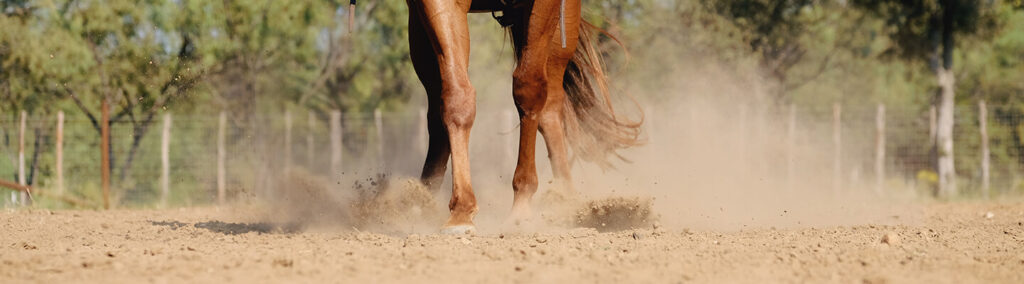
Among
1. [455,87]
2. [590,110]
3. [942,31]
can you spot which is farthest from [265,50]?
[455,87]

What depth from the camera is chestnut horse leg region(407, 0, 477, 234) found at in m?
5.10

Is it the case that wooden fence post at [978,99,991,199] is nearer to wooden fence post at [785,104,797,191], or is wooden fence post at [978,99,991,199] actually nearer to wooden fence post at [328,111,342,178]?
wooden fence post at [785,104,797,191]

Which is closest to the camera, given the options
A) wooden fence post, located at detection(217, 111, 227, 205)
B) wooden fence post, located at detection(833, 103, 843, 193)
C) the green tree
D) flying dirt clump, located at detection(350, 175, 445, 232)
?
flying dirt clump, located at detection(350, 175, 445, 232)

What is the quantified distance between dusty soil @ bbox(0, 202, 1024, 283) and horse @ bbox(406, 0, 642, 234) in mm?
572

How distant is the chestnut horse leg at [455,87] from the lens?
5.10 meters

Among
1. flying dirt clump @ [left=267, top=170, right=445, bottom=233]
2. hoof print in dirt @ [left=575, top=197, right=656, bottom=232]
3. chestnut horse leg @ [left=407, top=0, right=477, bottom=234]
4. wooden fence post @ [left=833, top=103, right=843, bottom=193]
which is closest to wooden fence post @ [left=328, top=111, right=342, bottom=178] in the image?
wooden fence post @ [left=833, top=103, right=843, bottom=193]

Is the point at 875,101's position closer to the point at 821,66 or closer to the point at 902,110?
the point at 821,66

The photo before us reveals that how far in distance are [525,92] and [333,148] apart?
1380 centimetres

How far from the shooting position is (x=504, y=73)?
79.4 ft

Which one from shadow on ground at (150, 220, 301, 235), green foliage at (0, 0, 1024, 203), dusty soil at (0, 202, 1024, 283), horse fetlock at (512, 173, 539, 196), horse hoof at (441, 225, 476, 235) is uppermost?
green foliage at (0, 0, 1024, 203)

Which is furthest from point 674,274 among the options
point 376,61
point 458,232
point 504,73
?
point 376,61

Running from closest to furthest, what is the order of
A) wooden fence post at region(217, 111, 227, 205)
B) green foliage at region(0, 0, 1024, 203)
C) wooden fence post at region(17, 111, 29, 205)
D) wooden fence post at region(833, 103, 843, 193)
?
wooden fence post at region(17, 111, 29, 205)
green foliage at region(0, 0, 1024, 203)
wooden fence post at region(217, 111, 227, 205)
wooden fence post at region(833, 103, 843, 193)

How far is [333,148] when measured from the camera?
19.1 metres

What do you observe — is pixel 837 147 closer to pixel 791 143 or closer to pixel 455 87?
pixel 791 143
